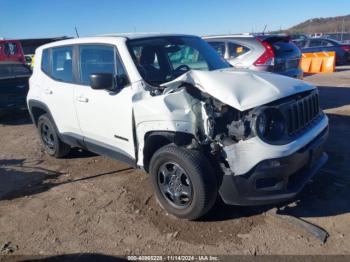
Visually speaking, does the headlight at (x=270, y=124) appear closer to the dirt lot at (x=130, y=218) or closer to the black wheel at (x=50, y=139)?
the dirt lot at (x=130, y=218)

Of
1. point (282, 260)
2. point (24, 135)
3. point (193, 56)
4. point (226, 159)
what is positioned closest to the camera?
point (282, 260)

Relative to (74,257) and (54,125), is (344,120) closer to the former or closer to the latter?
(54,125)

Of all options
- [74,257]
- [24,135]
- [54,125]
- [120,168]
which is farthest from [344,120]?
[24,135]

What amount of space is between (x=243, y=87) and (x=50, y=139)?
381 centimetres

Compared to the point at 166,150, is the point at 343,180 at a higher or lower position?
lower

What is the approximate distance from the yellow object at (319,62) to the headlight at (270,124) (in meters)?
14.7

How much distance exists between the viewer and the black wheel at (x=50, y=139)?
5.97 meters

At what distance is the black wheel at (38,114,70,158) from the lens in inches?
235

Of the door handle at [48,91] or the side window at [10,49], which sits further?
the side window at [10,49]

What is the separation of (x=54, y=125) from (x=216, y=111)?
10.6 ft

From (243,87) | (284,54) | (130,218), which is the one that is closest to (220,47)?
(284,54)

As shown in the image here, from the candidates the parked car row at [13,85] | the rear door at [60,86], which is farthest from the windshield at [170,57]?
the parked car row at [13,85]

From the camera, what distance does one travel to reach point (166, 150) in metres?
3.80

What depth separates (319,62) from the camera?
17484mm
